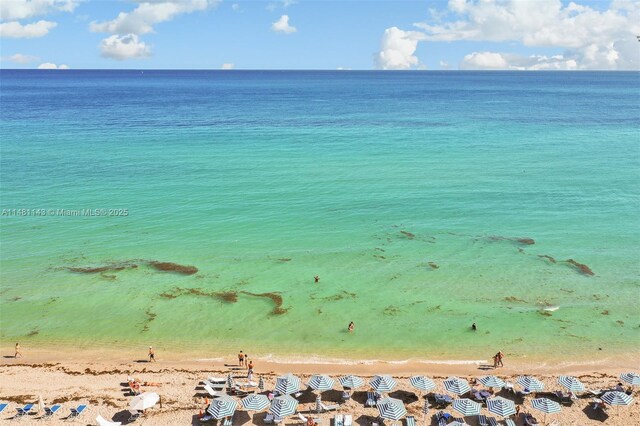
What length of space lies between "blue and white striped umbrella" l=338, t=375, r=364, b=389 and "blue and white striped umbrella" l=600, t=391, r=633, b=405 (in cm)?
1211

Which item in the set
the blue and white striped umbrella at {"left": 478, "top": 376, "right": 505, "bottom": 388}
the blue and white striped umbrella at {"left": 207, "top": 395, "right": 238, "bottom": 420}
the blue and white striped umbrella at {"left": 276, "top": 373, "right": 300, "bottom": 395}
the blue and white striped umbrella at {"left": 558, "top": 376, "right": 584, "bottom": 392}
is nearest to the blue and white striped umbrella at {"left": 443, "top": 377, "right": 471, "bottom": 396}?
the blue and white striped umbrella at {"left": 478, "top": 376, "right": 505, "bottom": 388}

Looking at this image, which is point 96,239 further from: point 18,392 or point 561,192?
point 561,192

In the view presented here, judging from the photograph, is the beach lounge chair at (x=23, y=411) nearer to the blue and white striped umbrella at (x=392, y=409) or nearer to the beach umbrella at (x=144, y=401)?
the beach umbrella at (x=144, y=401)

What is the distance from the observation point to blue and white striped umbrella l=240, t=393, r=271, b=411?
22.9 meters

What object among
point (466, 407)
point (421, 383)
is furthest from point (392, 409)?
point (466, 407)

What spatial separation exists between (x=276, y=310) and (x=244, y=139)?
54048mm

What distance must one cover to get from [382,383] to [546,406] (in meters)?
7.92

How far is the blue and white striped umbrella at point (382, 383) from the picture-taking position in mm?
24234

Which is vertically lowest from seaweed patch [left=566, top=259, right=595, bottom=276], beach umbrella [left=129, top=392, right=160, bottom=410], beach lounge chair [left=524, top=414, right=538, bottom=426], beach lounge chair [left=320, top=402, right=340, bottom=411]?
beach lounge chair [left=320, top=402, right=340, bottom=411]

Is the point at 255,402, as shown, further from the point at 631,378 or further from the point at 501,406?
the point at 631,378

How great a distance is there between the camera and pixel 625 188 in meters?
58.6

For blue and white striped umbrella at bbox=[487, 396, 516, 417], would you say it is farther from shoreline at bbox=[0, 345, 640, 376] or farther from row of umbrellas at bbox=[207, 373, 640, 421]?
shoreline at bbox=[0, 345, 640, 376]

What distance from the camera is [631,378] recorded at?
25141 mm

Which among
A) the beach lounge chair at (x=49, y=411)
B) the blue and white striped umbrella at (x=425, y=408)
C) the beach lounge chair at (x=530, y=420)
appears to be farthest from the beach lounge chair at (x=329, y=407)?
the beach lounge chair at (x=49, y=411)
